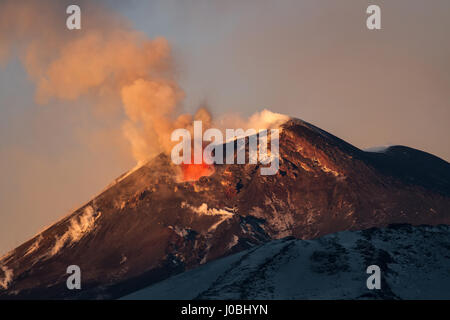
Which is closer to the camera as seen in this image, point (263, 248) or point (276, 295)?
point (276, 295)

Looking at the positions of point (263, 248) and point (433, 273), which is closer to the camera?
point (433, 273)
